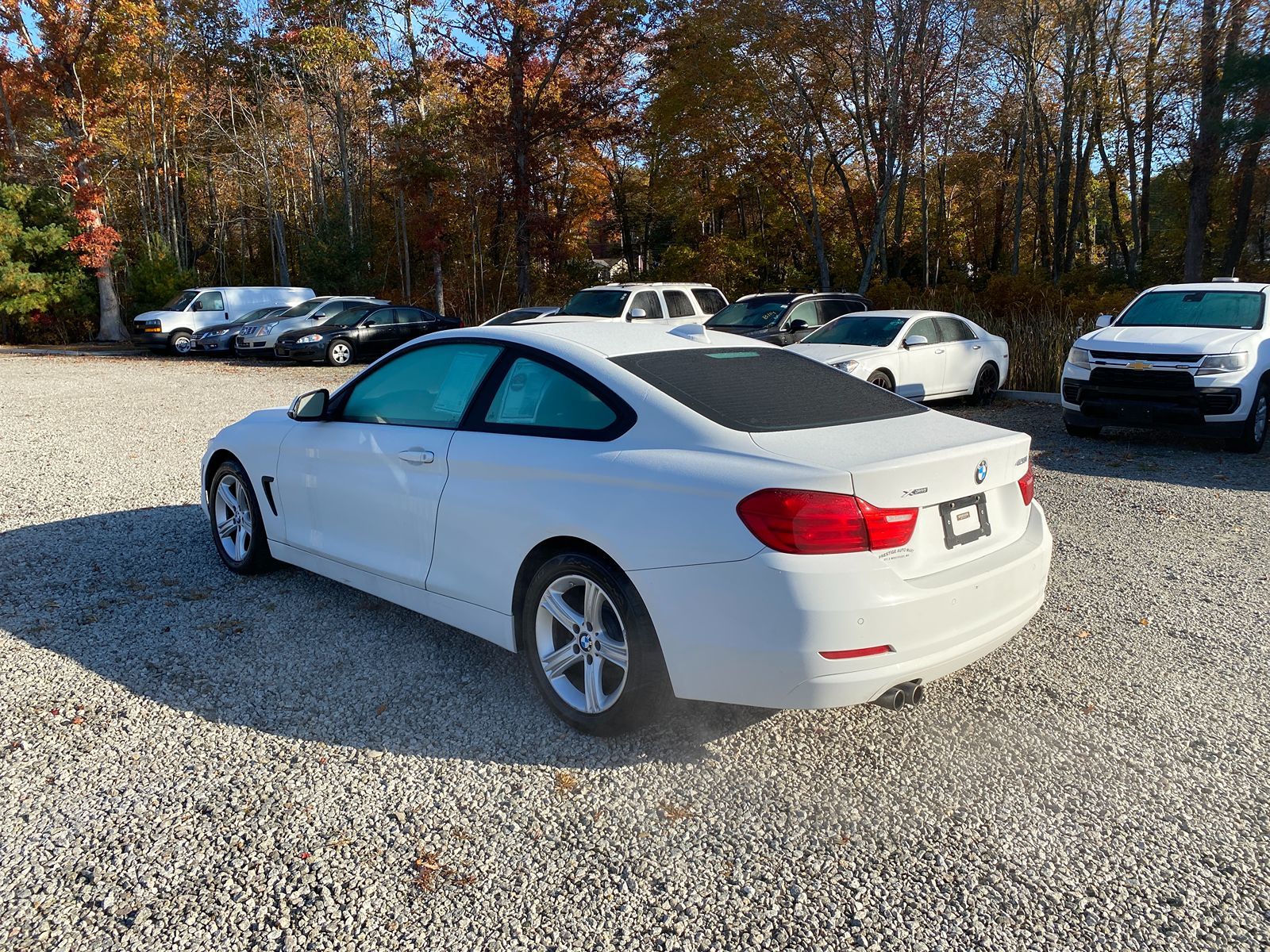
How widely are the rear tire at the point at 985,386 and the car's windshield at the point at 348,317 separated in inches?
606

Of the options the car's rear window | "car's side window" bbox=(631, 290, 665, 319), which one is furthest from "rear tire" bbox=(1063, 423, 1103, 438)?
"car's side window" bbox=(631, 290, 665, 319)

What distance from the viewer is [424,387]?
179 inches

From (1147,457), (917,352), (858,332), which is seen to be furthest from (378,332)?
(1147,457)

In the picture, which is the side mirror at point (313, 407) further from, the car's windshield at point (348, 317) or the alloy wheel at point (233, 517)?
the car's windshield at point (348, 317)

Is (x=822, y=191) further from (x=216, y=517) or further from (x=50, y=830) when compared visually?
(x=50, y=830)

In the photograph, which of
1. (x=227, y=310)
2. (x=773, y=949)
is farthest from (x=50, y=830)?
(x=227, y=310)

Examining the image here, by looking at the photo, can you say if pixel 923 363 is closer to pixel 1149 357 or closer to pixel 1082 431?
pixel 1082 431

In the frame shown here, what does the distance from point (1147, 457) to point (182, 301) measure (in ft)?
85.5

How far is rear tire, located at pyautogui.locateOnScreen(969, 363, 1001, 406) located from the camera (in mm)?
13969

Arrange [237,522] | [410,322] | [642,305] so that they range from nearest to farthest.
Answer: [237,522]
[642,305]
[410,322]

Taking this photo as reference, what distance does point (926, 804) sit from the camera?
10.6 ft

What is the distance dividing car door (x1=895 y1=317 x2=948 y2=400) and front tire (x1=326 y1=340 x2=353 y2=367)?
14.6 meters

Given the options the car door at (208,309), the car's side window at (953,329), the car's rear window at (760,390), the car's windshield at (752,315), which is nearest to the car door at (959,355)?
the car's side window at (953,329)

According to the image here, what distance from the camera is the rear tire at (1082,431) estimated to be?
10.9 meters
